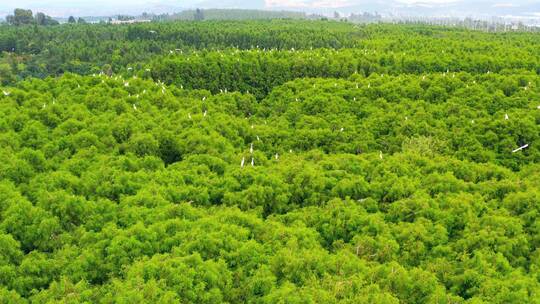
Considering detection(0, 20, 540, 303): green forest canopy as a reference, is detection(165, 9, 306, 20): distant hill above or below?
above

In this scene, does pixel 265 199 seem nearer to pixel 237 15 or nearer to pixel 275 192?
pixel 275 192

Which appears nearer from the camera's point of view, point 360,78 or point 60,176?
point 60,176

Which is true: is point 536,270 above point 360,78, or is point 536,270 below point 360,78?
below

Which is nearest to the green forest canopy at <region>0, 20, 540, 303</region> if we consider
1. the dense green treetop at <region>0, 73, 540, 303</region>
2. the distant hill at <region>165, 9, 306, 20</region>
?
the dense green treetop at <region>0, 73, 540, 303</region>

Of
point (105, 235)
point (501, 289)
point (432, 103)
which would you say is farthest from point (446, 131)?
point (105, 235)

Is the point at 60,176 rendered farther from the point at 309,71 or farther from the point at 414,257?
the point at 309,71

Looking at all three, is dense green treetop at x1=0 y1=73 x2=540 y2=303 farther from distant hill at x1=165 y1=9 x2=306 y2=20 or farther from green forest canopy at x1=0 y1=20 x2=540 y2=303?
distant hill at x1=165 y1=9 x2=306 y2=20

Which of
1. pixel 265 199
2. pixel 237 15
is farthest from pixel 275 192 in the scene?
pixel 237 15

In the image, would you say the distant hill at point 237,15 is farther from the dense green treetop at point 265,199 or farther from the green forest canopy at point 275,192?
the dense green treetop at point 265,199
